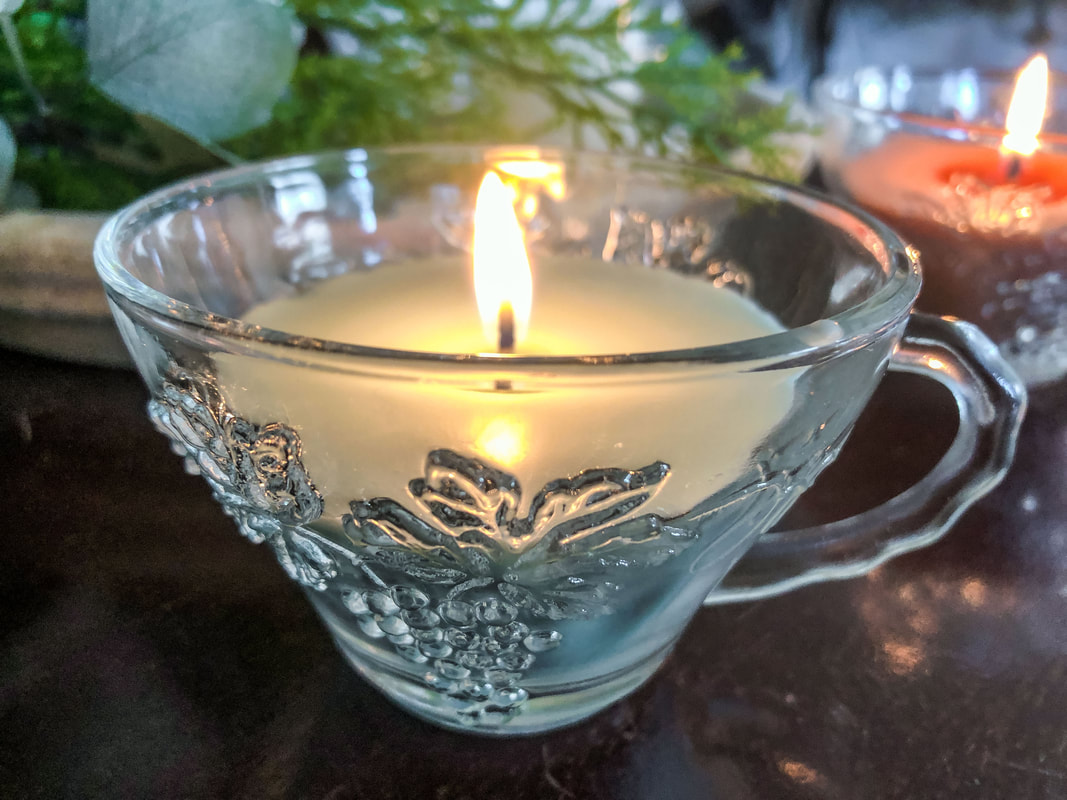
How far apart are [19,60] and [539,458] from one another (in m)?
0.31

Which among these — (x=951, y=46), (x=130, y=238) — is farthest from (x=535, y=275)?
(x=951, y=46)

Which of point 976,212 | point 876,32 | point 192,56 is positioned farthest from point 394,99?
point 876,32

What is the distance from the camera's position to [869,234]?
0.26 metres

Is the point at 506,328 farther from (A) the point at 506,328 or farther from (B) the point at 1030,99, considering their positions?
(B) the point at 1030,99

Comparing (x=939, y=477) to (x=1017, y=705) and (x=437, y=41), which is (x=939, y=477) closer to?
(x=1017, y=705)

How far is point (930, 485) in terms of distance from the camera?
26cm

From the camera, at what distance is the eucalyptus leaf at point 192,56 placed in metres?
0.32

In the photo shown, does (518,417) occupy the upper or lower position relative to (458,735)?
upper

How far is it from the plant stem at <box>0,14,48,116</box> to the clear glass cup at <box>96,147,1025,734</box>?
123mm

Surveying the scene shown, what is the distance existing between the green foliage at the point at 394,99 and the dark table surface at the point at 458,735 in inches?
6.3

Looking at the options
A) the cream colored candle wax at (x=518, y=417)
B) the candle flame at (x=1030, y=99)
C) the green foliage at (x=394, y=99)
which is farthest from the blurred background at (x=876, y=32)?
the cream colored candle wax at (x=518, y=417)

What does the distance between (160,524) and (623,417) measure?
0.22 metres

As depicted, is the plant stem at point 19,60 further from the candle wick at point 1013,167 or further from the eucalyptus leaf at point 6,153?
the candle wick at point 1013,167

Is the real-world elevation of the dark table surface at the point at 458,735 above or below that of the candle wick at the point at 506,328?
below
